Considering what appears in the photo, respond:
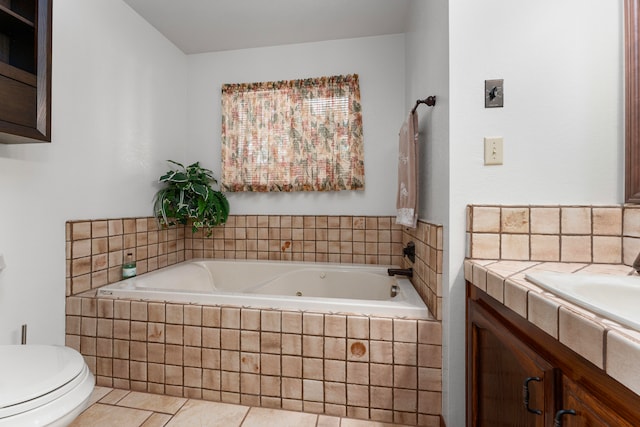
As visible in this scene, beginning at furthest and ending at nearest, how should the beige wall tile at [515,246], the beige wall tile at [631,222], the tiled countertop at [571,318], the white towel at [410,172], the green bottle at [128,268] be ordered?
1. the green bottle at [128,268]
2. the white towel at [410,172]
3. the beige wall tile at [515,246]
4. the beige wall tile at [631,222]
5. the tiled countertop at [571,318]

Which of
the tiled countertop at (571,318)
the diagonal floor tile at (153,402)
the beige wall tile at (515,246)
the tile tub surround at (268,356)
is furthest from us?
the diagonal floor tile at (153,402)

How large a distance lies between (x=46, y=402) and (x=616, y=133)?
6.89 ft

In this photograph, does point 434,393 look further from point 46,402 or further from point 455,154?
point 46,402

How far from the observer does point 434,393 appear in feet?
4.40

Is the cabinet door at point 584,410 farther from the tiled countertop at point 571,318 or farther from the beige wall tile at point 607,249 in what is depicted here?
the beige wall tile at point 607,249

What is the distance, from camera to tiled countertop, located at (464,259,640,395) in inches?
17.8

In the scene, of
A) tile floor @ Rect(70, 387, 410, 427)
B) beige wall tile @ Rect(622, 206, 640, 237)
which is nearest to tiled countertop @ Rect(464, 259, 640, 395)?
beige wall tile @ Rect(622, 206, 640, 237)

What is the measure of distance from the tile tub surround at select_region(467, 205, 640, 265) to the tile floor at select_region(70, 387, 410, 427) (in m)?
0.97

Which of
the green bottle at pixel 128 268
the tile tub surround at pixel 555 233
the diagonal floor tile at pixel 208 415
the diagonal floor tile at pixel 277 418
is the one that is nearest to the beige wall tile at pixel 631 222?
the tile tub surround at pixel 555 233

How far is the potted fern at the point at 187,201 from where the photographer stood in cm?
232

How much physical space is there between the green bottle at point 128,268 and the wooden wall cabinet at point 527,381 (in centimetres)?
205

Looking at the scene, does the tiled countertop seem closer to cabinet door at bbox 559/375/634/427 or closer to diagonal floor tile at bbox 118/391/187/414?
cabinet door at bbox 559/375/634/427

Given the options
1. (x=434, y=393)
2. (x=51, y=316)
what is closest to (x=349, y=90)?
(x=434, y=393)

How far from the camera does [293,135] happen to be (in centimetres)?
246
